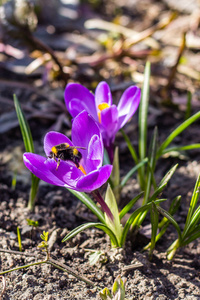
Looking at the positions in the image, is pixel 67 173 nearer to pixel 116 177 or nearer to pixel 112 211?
pixel 112 211

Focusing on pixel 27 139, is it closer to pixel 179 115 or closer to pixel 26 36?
pixel 26 36

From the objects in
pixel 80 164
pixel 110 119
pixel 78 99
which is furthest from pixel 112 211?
pixel 78 99

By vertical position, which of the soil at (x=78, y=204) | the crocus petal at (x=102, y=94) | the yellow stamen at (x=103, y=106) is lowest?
the soil at (x=78, y=204)

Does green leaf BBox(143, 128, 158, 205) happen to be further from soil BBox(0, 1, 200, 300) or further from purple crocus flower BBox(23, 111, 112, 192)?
purple crocus flower BBox(23, 111, 112, 192)

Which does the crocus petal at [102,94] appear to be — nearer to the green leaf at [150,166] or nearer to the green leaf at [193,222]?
the green leaf at [150,166]

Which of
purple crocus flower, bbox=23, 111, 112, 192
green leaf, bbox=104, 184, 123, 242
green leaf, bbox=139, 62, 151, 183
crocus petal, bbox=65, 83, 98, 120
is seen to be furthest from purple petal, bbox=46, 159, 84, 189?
green leaf, bbox=139, 62, 151, 183

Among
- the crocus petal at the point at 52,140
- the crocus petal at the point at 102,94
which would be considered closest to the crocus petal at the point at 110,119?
the crocus petal at the point at 102,94
